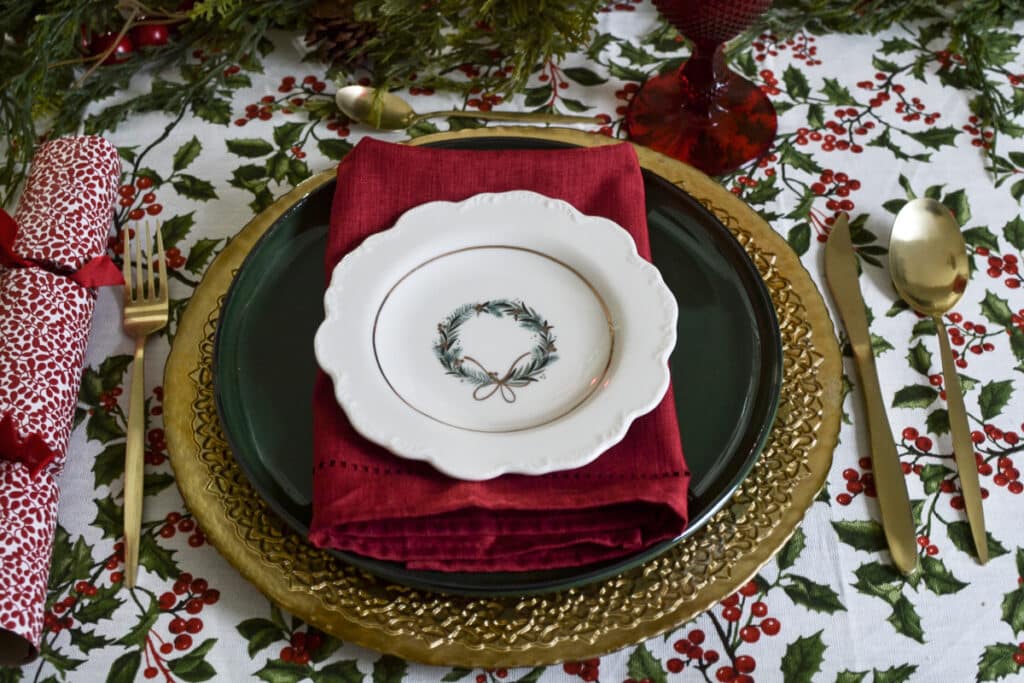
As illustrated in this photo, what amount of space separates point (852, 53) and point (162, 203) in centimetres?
77

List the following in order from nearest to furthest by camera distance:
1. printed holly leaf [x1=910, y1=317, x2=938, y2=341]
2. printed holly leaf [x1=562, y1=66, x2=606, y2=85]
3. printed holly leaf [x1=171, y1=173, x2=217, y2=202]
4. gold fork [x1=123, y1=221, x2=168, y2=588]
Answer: gold fork [x1=123, y1=221, x2=168, y2=588] < printed holly leaf [x1=910, y1=317, x2=938, y2=341] < printed holly leaf [x1=171, y1=173, x2=217, y2=202] < printed holly leaf [x1=562, y1=66, x2=606, y2=85]

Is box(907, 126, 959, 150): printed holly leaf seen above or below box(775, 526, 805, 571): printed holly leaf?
above

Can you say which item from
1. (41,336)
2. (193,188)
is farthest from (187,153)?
(41,336)

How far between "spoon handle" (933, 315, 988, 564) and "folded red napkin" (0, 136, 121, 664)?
2.20 ft

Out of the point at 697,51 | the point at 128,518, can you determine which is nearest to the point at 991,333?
the point at 697,51

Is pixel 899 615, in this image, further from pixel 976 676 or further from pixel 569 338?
pixel 569 338

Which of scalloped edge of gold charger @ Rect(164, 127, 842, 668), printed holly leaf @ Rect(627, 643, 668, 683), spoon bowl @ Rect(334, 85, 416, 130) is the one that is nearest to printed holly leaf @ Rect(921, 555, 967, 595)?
scalloped edge of gold charger @ Rect(164, 127, 842, 668)

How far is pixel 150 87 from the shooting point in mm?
997

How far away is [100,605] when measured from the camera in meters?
0.63

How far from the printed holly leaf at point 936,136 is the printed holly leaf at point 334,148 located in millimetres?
509

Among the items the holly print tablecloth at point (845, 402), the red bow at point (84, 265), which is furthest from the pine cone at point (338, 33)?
the red bow at point (84, 265)

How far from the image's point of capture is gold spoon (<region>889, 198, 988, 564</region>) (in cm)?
73

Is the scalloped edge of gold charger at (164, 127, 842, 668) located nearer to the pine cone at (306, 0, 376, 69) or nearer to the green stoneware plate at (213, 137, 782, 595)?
the green stoneware plate at (213, 137, 782, 595)

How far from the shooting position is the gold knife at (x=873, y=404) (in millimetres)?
645
